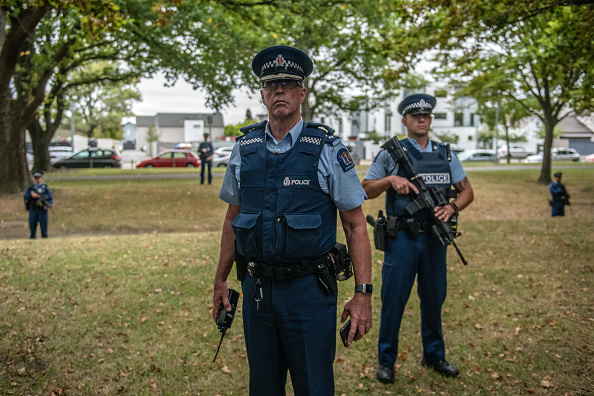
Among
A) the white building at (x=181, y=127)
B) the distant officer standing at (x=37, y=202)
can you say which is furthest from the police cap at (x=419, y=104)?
the white building at (x=181, y=127)


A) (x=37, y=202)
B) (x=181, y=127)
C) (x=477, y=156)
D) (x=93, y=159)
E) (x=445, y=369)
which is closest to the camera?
(x=445, y=369)

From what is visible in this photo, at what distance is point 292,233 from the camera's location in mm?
2873

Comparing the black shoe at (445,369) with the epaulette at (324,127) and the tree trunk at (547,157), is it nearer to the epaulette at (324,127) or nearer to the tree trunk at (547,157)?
the epaulette at (324,127)

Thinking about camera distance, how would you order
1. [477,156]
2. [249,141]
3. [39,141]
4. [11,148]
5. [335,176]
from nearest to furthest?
1. [335,176]
2. [249,141]
3. [11,148]
4. [39,141]
5. [477,156]

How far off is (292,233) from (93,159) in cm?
3644

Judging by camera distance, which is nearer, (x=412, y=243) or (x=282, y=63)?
(x=282, y=63)

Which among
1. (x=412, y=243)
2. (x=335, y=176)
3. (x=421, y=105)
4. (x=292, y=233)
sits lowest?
(x=412, y=243)

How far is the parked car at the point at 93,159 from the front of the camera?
3591 cm

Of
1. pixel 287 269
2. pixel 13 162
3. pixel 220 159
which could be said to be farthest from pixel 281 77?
pixel 220 159

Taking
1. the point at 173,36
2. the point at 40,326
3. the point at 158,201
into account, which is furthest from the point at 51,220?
the point at 40,326

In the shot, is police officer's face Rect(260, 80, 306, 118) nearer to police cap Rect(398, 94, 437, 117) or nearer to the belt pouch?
the belt pouch

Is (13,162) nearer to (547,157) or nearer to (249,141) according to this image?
(249,141)

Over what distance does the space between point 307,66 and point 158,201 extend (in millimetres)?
15783

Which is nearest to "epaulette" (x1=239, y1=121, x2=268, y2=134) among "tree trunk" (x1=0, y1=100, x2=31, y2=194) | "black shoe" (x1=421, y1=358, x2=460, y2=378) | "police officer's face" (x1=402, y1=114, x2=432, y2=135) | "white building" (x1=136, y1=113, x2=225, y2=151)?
"police officer's face" (x1=402, y1=114, x2=432, y2=135)
